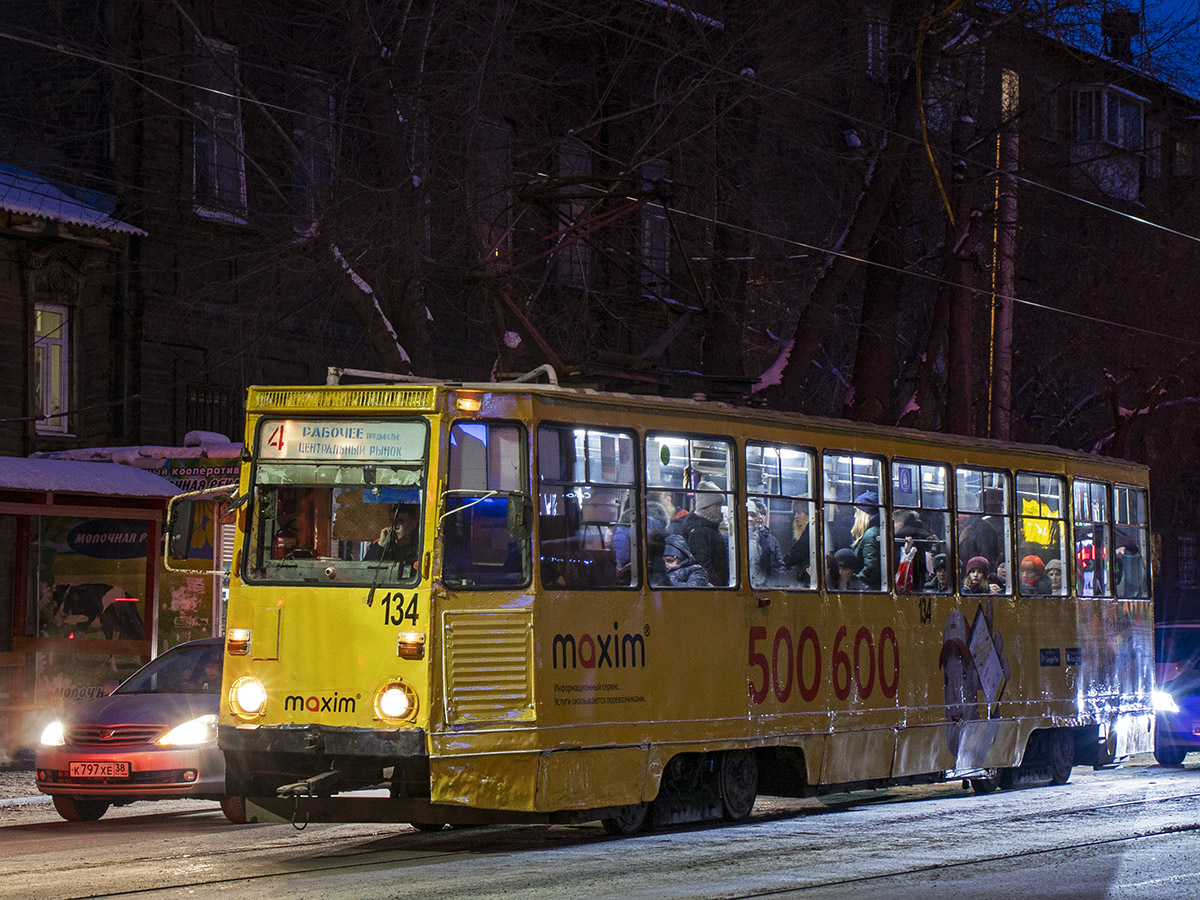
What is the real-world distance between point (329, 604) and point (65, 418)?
12237 millimetres

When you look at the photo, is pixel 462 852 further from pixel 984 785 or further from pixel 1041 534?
pixel 1041 534

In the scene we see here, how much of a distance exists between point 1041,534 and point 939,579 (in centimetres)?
184

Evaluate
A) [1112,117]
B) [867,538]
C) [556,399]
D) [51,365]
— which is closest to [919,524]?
[867,538]

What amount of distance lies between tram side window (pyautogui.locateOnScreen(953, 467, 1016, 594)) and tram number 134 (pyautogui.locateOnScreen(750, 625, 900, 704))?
1.35 m

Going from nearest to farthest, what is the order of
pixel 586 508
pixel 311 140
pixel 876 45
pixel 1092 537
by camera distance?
pixel 586 508
pixel 1092 537
pixel 311 140
pixel 876 45

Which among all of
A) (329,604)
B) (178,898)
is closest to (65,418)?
(329,604)

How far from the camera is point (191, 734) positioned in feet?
45.0

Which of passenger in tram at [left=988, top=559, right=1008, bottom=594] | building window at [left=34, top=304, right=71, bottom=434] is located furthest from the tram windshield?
building window at [left=34, top=304, right=71, bottom=434]

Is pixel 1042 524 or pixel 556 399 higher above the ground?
pixel 556 399

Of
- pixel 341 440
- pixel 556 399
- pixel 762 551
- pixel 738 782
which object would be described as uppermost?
pixel 556 399

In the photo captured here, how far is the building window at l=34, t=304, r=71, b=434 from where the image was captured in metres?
21.6

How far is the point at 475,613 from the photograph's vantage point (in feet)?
35.2

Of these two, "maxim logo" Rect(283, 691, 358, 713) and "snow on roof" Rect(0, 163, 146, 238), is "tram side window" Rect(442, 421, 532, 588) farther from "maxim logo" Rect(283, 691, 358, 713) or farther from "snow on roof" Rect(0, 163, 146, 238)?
"snow on roof" Rect(0, 163, 146, 238)

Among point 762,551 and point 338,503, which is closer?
point 338,503
